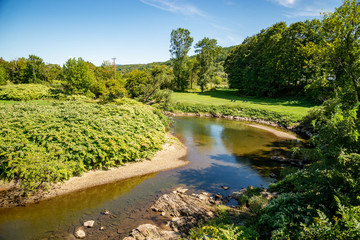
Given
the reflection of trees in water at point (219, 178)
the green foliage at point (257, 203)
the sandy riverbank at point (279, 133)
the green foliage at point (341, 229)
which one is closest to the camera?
the green foliage at point (341, 229)

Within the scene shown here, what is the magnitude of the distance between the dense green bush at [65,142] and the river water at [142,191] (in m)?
1.83

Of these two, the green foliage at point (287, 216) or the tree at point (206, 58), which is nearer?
the green foliage at point (287, 216)

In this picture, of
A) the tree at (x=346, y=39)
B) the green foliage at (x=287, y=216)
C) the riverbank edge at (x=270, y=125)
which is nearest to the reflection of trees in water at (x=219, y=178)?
the green foliage at (x=287, y=216)

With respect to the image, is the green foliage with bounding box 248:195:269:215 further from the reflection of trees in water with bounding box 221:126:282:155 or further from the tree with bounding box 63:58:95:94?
the tree with bounding box 63:58:95:94

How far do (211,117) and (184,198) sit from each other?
1030 inches

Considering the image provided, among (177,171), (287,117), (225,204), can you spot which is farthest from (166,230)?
(287,117)

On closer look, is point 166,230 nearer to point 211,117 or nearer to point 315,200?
point 315,200

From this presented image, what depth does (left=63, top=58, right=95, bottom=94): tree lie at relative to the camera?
31.0m

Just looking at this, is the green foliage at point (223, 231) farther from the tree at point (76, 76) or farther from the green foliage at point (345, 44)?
the tree at point (76, 76)

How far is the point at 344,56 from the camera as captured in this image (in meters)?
11.9

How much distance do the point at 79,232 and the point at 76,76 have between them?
95.8 ft

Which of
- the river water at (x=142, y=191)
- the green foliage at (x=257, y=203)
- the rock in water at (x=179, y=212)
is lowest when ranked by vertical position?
the river water at (x=142, y=191)

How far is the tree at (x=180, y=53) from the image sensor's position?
56438 mm

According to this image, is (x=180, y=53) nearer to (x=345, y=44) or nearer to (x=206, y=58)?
(x=206, y=58)
